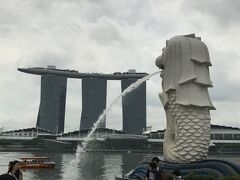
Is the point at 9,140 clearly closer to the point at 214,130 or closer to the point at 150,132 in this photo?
the point at 150,132

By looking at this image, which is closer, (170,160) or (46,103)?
(170,160)

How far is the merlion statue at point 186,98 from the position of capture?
73.3 feet

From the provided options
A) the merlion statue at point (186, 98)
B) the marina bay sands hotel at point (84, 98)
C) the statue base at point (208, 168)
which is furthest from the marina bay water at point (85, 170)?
the marina bay sands hotel at point (84, 98)

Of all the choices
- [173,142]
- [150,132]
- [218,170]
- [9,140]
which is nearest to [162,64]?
[173,142]

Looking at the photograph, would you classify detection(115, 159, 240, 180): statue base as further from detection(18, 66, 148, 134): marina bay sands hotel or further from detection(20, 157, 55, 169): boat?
detection(18, 66, 148, 134): marina bay sands hotel

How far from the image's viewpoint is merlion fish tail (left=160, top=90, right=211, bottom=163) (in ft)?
73.0

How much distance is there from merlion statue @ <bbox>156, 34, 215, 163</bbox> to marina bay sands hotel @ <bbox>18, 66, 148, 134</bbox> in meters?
123

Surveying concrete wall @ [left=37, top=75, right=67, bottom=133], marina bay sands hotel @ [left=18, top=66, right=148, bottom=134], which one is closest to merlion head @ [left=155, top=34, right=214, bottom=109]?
marina bay sands hotel @ [left=18, top=66, right=148, bottom=134]

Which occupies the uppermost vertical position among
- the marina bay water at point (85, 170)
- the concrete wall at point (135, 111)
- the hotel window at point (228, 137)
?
the concrete wall at point (135, 111)

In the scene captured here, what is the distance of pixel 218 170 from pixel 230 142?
321 feet

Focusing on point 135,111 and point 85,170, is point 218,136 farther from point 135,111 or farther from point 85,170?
point 85,170

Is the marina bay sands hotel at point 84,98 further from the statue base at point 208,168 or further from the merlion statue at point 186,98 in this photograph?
the statue base at point 208,168

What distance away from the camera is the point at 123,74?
15775 centimetres

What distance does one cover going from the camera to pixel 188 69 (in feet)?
75.2
